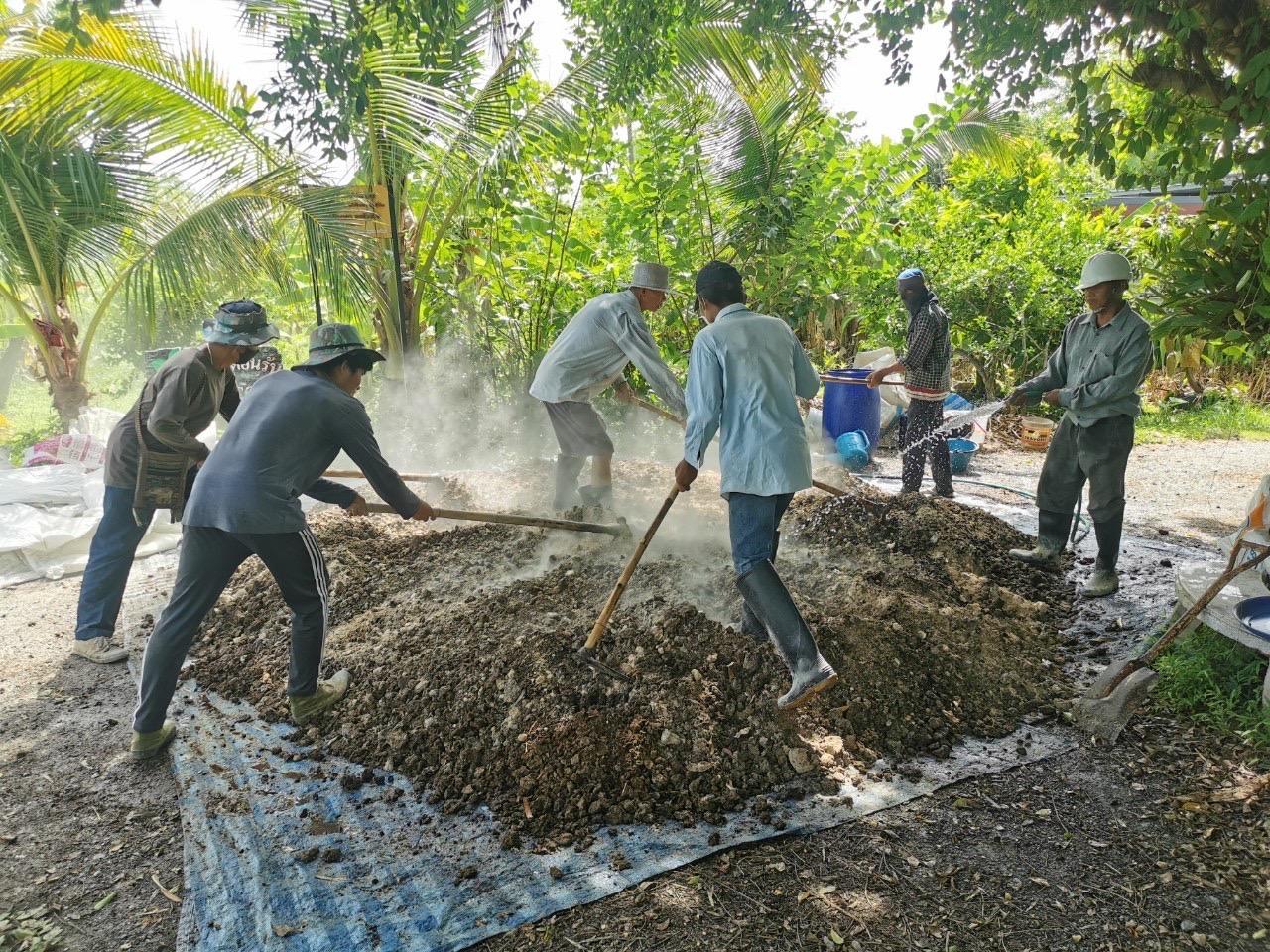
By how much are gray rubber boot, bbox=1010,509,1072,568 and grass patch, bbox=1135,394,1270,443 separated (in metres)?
5.81

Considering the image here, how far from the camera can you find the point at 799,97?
763cm

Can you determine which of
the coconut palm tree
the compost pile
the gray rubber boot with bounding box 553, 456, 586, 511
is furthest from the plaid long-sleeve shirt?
the coconut palm tree

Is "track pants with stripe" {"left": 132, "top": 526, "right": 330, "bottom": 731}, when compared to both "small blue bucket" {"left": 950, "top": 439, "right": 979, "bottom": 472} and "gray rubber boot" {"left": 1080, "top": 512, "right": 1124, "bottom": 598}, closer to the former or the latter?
"gray rubber boot" {"left": 1080, "top": 512, "right": 1124, "bottom": 598}

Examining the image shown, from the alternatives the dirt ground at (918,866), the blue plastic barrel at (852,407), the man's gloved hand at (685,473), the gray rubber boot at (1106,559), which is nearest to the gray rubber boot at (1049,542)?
the gray rubber boot at (1106,559)

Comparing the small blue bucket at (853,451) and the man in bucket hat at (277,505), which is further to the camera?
the small blue bucket at (853,451)

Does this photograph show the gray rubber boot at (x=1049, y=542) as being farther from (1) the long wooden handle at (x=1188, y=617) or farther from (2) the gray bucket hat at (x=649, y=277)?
(2) the gray bucket hat at (x=649, y=277)

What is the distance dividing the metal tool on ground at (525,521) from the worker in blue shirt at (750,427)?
93 centimetres

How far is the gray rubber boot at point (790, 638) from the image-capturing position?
3193 mm

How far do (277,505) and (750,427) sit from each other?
1.90m

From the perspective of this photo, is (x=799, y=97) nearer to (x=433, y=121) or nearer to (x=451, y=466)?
(x=433, y=121)

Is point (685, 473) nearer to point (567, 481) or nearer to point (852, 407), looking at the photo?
point (567, 481)

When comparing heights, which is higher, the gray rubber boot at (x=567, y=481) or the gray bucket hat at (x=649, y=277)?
the gray bucket hat at (x=649, y=277)

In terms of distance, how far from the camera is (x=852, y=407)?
8711 mm

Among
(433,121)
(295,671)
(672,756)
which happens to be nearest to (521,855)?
(672,756)
